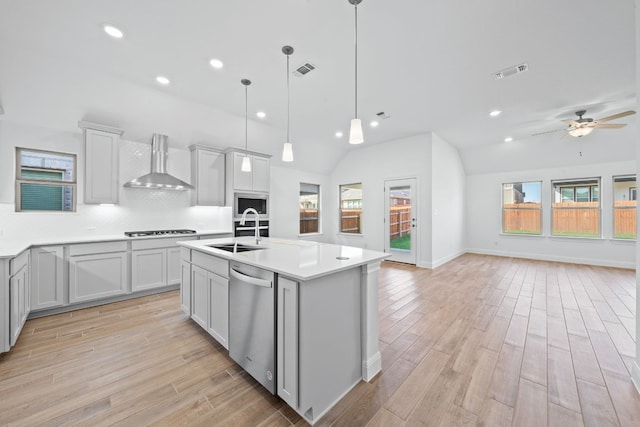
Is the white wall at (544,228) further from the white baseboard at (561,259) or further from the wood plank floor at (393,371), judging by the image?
the wood plank floor at (393,371)

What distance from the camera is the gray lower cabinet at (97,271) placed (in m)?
3.10

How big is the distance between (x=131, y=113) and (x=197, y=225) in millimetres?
2147

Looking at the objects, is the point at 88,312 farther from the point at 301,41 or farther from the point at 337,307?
the point at 301,41

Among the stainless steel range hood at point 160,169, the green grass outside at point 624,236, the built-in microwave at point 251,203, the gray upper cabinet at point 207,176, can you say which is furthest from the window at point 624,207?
the stainless steel range hood at point 160,169

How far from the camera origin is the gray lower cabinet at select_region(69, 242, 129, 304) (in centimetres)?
310

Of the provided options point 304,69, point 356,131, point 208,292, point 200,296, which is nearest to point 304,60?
point 304,69

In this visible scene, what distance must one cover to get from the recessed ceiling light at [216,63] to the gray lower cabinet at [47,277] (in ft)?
9.74

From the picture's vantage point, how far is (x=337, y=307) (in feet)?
5.32

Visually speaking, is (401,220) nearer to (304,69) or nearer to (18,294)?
(304,69)

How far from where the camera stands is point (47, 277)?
9.62ft

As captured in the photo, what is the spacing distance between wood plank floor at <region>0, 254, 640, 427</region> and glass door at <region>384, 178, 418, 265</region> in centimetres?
246

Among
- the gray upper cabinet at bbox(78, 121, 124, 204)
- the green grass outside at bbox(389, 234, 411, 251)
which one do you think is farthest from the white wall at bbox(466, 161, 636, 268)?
the gray upper cabinet at bbox(78, 121, 124, 204)

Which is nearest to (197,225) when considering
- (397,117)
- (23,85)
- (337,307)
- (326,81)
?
(23,85)

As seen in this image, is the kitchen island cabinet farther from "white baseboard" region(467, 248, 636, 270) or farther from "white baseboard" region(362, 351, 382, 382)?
"white baseboard" region(467, 248, 636, 270)
